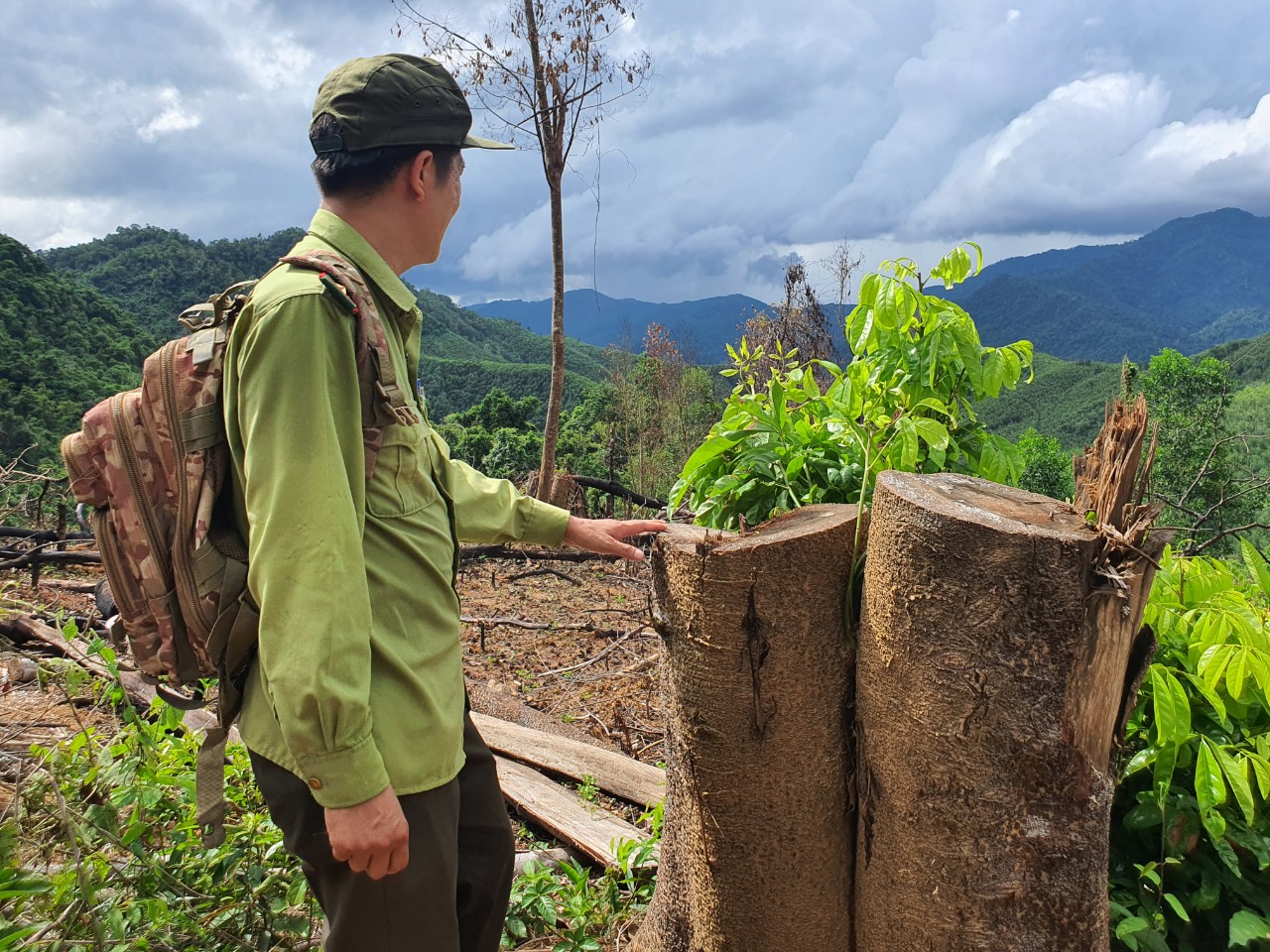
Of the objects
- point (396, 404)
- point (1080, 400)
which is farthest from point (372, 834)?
point (1080, 400)

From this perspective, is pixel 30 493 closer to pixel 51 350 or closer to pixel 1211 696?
pixel 1211 696

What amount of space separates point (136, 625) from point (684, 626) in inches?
42.3

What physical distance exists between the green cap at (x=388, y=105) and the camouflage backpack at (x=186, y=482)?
0.78 feet

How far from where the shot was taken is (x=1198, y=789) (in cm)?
193

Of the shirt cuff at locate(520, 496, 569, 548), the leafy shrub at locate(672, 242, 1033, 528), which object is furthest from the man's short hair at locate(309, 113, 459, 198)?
the leafy shrub at locate(672, 242, 1033, 528)

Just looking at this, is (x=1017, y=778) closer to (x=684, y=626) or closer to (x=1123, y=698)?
(x=1123, y=698)

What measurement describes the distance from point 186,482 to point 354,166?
653 millimetres

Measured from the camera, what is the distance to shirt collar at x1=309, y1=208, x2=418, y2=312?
5.14 feet

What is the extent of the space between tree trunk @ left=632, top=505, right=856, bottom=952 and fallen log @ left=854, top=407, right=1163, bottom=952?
11 centimetres

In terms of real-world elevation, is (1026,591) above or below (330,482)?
below

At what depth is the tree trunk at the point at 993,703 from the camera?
1543 mm

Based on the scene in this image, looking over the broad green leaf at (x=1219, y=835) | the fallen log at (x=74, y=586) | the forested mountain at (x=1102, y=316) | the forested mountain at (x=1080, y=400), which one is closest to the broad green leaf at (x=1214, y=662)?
the broad green leaf at (x=1219, y=835)

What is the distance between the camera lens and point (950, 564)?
5.14 feet

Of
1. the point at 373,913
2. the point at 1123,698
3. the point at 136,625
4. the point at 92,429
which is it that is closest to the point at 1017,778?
the point at 1123,698
